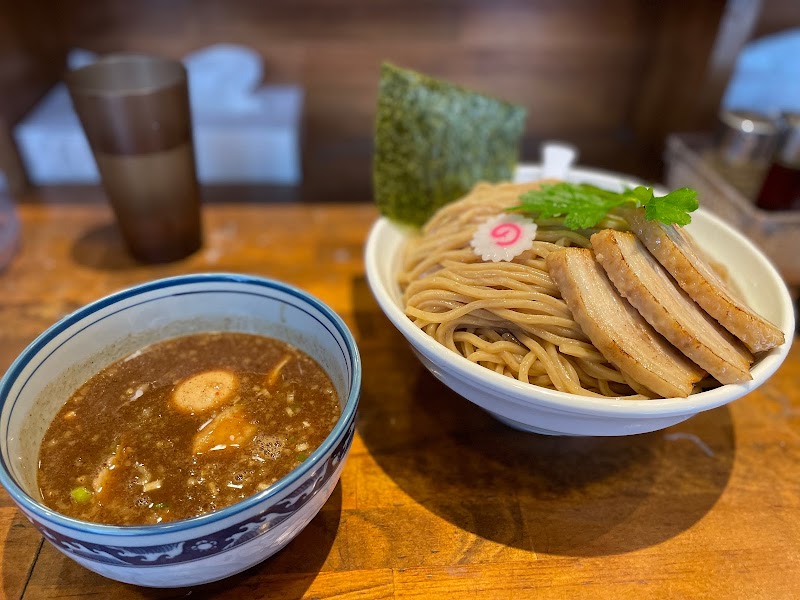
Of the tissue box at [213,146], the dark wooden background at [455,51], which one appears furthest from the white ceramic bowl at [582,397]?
the dark wooden background at [455,51]

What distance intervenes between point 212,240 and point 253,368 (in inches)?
44.0

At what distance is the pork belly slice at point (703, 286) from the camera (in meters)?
1.21

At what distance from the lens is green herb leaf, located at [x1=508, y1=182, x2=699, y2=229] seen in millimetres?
1320

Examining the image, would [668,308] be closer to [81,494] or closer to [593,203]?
[593,203]

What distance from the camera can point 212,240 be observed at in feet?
7.54

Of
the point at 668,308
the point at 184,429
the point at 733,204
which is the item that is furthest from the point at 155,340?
the point at 733,204

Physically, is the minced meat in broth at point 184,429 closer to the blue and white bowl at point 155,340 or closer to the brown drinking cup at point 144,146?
the blue and white bowl at point 155,340

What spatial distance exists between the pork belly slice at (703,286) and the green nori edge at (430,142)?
0.80 metres

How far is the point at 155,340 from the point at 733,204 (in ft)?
7.35

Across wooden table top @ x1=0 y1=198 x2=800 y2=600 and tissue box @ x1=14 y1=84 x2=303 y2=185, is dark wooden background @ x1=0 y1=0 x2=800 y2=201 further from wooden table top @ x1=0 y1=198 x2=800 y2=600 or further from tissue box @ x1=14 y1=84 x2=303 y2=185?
wooden table top @ x1=0 y1=198 x2=800 y2=600

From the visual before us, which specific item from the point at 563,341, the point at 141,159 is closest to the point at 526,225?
the point at 563,341

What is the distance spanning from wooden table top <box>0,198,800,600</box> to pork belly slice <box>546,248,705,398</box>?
0.35 m

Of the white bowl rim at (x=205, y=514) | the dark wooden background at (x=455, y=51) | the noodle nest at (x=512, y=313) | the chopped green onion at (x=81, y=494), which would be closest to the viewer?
the white bowl rim at (x=205, y=514)

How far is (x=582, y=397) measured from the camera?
3.61ft
